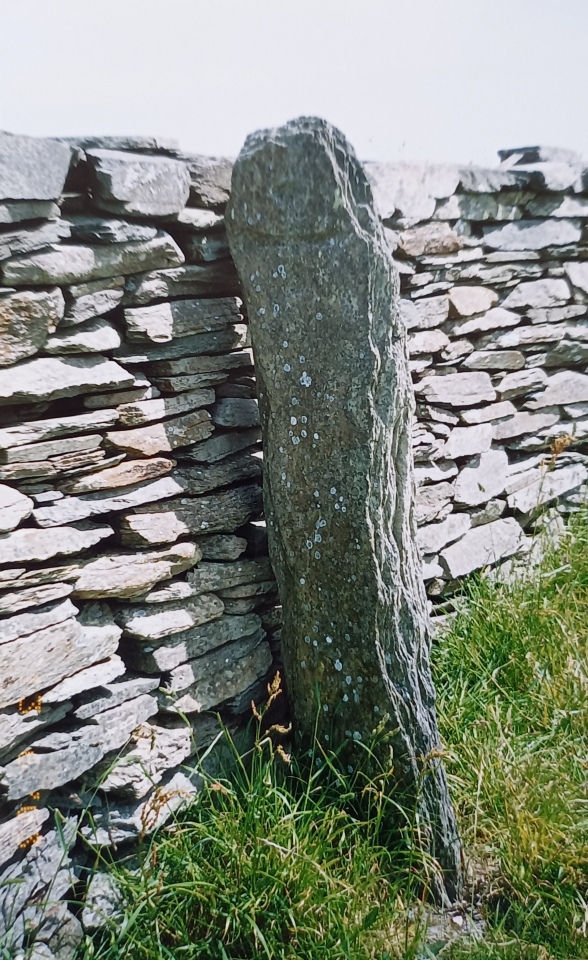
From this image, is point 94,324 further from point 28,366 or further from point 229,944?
point 229,944

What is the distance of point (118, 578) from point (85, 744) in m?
0.50

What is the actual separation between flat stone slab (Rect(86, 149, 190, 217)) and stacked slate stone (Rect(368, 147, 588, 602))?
1069 millimetres

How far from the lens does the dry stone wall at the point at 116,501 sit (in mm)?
2332

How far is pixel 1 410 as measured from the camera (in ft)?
7.75

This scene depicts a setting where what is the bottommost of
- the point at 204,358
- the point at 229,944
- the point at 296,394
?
the point at 229,944

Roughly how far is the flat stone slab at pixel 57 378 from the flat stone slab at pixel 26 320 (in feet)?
0.14

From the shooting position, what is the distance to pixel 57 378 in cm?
241

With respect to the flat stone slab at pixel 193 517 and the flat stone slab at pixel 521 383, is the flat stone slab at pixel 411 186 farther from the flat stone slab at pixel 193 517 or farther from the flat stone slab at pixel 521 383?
the flat stone slab at pixel 193 517

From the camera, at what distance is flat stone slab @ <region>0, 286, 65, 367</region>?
2.27 meters

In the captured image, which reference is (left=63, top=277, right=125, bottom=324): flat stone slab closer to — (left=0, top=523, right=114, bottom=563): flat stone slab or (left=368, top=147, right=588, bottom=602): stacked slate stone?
(left=0, top=523, right=114, bottom=563): flat stone slab

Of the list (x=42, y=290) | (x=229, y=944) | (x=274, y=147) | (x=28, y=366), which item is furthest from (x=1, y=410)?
(x=229, y=944)

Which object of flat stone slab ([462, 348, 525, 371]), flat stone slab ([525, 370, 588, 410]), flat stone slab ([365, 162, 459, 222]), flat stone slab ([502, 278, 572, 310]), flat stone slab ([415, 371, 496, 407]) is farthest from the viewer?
flat stone slab ([525, 370, 588, 410])

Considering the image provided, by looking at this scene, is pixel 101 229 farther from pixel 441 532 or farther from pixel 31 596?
pixel 441 532

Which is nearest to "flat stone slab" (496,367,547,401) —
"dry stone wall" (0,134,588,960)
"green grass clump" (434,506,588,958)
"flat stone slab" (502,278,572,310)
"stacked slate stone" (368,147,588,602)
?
"stacked slate stone" (368,147,588,602)
